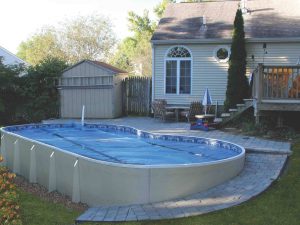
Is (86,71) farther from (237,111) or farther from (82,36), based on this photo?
(82,36)

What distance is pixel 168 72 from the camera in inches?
639

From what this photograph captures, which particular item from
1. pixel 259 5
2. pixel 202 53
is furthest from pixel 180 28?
pixel 259 5

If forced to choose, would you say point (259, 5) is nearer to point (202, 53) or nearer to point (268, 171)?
point (202, 53)

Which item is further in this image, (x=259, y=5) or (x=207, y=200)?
(x=259, y=5)

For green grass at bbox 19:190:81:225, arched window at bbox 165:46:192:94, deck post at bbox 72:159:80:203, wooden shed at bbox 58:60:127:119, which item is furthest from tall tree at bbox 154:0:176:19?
green grass at bbox 19:190:81:225

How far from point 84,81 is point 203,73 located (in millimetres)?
5204

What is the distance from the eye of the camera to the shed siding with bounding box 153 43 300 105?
589 inches

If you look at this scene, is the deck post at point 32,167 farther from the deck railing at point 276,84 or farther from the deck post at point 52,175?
the deck railing at point 276,84

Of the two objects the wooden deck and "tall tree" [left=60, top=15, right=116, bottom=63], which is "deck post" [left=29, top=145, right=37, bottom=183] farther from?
"tall tree" [left=60, top=15, right=116, bottom=63]

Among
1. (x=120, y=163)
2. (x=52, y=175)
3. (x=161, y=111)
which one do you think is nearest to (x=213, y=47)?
(x=161, y=111)

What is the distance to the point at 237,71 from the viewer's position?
A: 1436 centimetres

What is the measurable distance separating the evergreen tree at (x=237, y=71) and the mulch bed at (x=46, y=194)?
832 centimetres

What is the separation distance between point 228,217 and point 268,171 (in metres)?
2.45

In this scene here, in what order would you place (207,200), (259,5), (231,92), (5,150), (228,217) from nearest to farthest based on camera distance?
(228,217)
(207,200)
(5,150)
(231,92)
(259,5)
